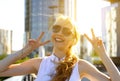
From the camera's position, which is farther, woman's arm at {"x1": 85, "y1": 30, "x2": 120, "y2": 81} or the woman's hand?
the woman's hand

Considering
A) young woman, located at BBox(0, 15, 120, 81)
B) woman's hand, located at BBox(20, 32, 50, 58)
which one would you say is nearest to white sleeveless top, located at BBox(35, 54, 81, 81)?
young woman, located at BBox(0, 15, 120, 81)

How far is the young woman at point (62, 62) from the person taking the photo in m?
2.22

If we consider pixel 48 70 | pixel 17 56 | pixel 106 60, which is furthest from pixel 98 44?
pixel 17 56

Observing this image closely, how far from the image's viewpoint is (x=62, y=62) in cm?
226

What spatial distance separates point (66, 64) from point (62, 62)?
0.09 feet

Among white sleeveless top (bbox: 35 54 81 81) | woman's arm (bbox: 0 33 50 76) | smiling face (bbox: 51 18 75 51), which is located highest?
smiling face (bbox: 51 18 75 51)

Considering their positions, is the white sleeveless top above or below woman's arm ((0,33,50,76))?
below

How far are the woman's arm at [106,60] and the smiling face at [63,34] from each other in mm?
129

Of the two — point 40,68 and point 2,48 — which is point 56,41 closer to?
point 40,68

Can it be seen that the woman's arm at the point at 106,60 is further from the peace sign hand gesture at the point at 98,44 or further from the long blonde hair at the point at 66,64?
the long blonde hair at the point at 66,64

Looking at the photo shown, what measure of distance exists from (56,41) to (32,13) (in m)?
63.6

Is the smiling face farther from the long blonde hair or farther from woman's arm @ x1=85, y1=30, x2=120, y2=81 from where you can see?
woman's arm @ x1=85, y1=30, x2=120, y2=81

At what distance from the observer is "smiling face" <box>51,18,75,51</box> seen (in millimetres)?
2238

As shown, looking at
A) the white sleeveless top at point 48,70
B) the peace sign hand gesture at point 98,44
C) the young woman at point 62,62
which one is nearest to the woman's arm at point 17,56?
the young woman at point 62,62
